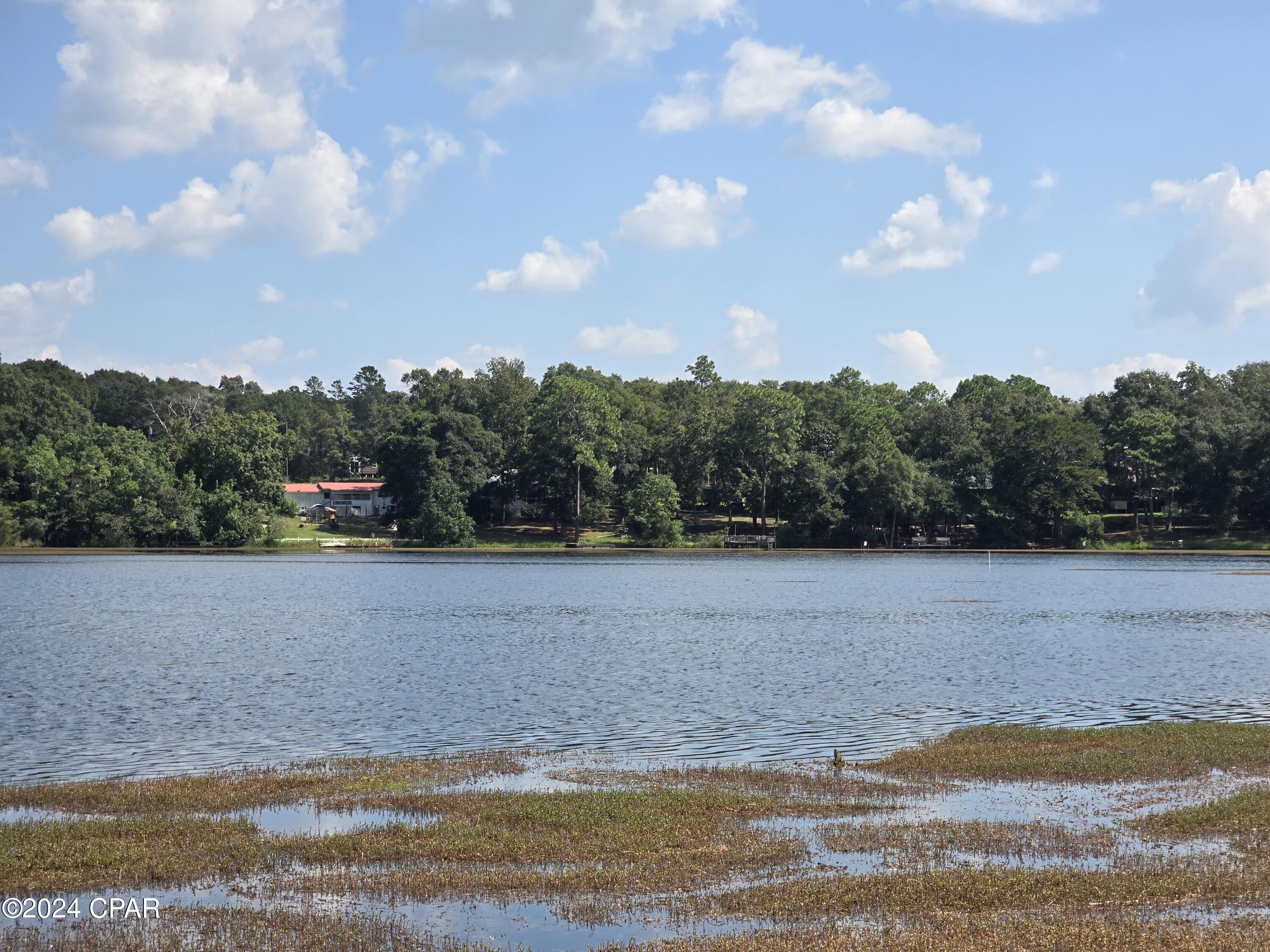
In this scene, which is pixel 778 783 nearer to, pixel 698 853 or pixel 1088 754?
pixel 698 853

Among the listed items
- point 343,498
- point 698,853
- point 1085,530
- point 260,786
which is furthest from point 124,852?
point 343,498

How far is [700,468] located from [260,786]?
450 ft

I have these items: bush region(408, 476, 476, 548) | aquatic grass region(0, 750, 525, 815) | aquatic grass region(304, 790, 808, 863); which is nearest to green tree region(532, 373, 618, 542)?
bush region(408, 476, 476, 548)

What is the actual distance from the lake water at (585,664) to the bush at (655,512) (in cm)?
5888

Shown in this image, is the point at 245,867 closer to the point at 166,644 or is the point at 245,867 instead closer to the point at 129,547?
the point at 166,644

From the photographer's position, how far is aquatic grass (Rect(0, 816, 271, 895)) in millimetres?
15547

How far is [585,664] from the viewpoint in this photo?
4366cm

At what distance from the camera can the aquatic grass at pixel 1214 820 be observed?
17.8 meters

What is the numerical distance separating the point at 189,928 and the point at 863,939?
829 centimetres

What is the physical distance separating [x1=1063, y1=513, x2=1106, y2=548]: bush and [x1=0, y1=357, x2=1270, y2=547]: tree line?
0.25m

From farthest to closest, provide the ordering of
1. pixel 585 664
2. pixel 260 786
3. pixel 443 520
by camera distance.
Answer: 1. pixel 443 520
2. pixel 585 664
3. pixel 260 786

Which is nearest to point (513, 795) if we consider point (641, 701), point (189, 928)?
point (189, 928)

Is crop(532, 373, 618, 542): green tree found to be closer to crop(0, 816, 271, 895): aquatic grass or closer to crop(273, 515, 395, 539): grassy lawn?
crop(273, 515, 395, 539): grassy lawn

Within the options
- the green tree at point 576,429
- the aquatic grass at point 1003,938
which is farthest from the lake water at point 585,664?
the green tree at point 576,429
